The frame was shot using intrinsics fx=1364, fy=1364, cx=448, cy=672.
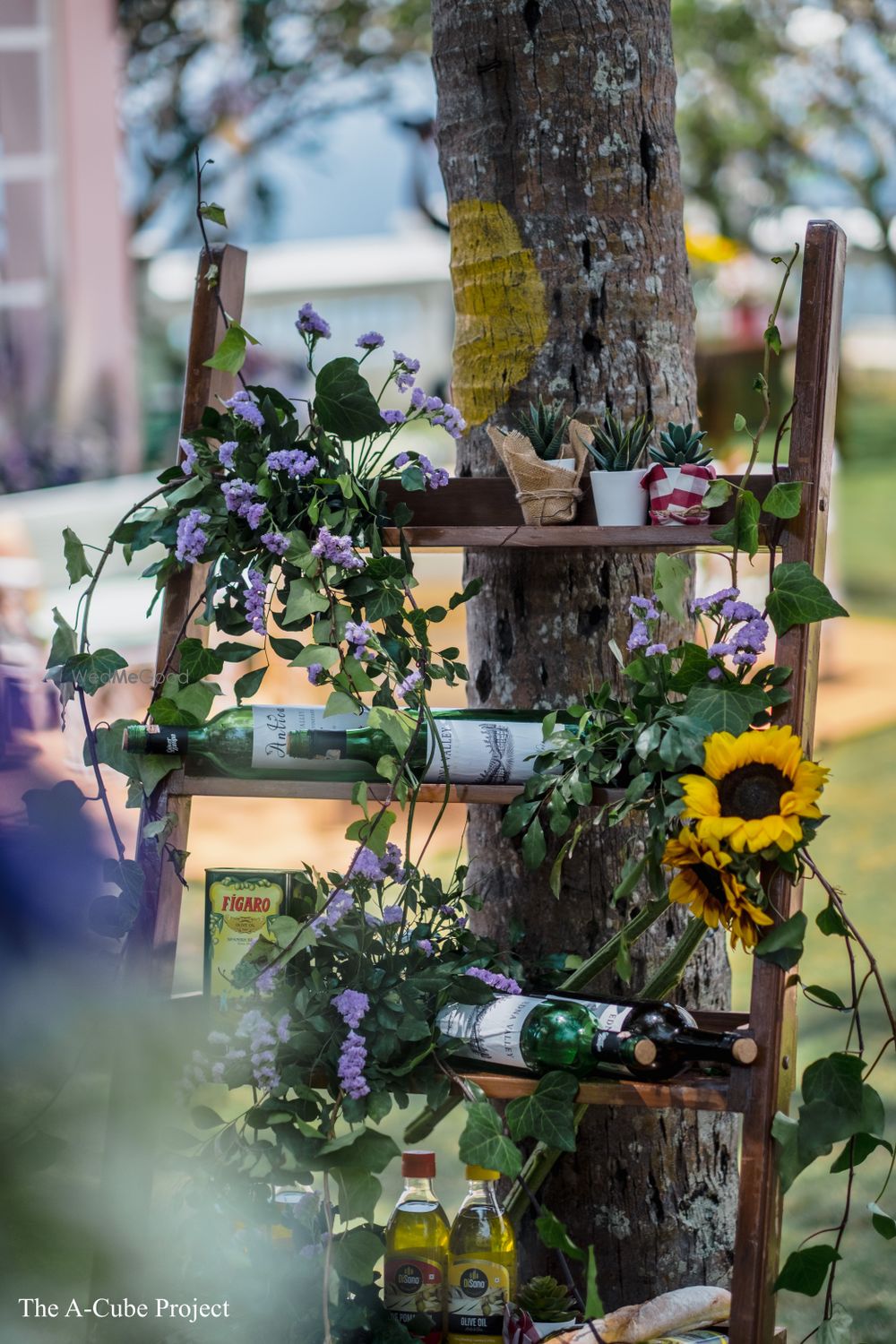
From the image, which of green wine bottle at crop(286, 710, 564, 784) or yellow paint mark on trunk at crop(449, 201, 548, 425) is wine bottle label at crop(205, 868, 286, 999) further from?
yellow paint mark on trunk at crop(449, 201, 548, 425)

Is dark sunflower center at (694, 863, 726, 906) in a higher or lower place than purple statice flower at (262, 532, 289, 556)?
Answer: lower

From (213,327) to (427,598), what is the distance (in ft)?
12.9

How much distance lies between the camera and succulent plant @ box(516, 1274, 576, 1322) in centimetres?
147

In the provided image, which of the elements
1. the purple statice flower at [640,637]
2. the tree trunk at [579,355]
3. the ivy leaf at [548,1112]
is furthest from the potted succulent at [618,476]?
the ivy leaf at [548,1112]

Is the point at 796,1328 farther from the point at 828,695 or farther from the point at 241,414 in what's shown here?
the point at 828,695

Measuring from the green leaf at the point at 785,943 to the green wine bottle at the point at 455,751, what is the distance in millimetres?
288

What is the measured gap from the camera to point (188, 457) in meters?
1.41

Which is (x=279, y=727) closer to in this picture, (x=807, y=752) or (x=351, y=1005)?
(x=351, y=1005)

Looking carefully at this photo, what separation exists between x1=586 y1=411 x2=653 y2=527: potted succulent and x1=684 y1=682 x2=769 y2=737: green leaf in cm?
19

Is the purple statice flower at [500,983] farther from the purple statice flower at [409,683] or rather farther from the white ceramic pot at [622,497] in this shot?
the white ceramic pot at [622,497]

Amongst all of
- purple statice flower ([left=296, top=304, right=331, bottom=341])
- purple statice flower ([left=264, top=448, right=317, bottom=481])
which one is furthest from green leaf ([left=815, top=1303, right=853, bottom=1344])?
purple statice flower ([left=296, top=304, right=331, bottom=341])

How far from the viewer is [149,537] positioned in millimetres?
1415

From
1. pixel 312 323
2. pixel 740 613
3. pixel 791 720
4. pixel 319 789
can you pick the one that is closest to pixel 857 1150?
pixel 791 720

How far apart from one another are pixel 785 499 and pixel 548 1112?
603mm
